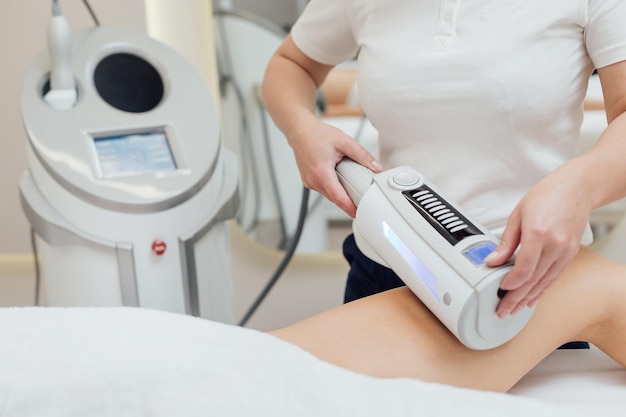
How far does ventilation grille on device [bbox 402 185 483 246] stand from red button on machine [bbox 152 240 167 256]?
0.55 metres

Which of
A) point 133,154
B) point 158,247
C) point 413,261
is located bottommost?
point 158,247

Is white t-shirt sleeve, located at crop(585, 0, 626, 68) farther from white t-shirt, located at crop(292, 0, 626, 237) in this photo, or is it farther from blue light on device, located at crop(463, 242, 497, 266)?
blue light on device, located at crop(463, 242, 497, 266)

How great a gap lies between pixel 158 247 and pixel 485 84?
60 cm

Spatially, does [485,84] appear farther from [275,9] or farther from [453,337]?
[275,9]

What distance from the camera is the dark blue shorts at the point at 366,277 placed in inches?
39.2

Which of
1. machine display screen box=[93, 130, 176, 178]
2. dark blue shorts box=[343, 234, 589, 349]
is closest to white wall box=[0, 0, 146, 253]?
machine display screen box=[93, 130, 176, 178]

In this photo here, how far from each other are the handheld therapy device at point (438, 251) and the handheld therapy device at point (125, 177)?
18.8 inches

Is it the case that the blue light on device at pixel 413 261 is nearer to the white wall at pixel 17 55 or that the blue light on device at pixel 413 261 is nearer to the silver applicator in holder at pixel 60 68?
the silver applicator in holder at pixel 60 68

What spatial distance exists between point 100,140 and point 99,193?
0.13m

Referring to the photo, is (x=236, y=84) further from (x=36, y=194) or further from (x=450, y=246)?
(x=450, y=246)

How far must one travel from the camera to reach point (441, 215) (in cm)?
75

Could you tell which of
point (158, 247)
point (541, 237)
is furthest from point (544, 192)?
point (158, 247)

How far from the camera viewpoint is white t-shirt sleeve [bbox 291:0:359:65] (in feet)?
3.56

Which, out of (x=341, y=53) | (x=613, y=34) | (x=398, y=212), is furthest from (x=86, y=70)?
(x=613, y=34)
